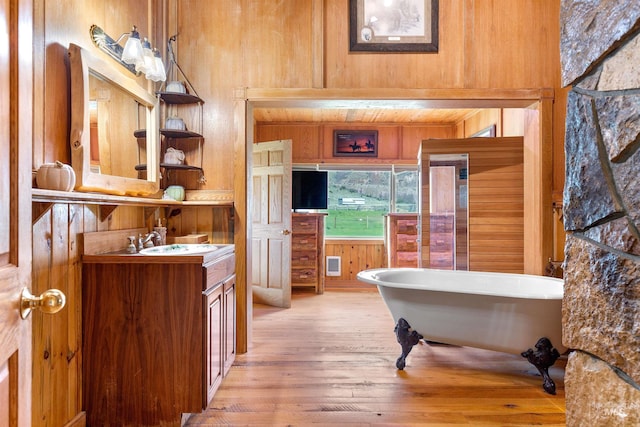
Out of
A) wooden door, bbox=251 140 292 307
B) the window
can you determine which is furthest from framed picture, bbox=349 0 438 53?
the window

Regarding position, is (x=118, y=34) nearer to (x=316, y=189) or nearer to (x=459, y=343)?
(x=459, y=343)

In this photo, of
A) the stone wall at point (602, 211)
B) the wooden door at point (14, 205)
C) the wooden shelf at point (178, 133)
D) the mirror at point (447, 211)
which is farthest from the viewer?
the mirror at point (447, 211)

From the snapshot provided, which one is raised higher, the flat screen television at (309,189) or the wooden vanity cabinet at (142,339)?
the flat screen television at (309,189)

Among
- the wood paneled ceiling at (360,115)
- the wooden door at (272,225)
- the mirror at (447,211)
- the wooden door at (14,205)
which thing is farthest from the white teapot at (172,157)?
the mirror at (447,211)

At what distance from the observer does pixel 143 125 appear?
2650 mm

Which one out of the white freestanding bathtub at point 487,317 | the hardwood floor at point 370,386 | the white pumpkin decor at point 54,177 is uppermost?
the white pumpkin decor at point 54,177

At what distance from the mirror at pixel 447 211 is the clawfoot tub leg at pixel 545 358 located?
4.40 feet

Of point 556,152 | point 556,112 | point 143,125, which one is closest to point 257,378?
point 143,125

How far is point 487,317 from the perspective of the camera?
2.49 m

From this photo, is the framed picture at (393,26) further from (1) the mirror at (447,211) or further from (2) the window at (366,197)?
(2) the window at (366,197)

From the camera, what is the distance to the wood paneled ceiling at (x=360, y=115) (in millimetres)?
5121

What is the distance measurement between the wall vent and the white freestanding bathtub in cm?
263

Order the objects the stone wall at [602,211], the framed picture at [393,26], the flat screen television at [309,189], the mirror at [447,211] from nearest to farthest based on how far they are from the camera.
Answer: the stone wall at [602,211] < the framed picture at [393,26] < the mirror at [447,211] < the flat screen television at [309,189]

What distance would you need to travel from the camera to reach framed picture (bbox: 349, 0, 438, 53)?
3.03 metres
